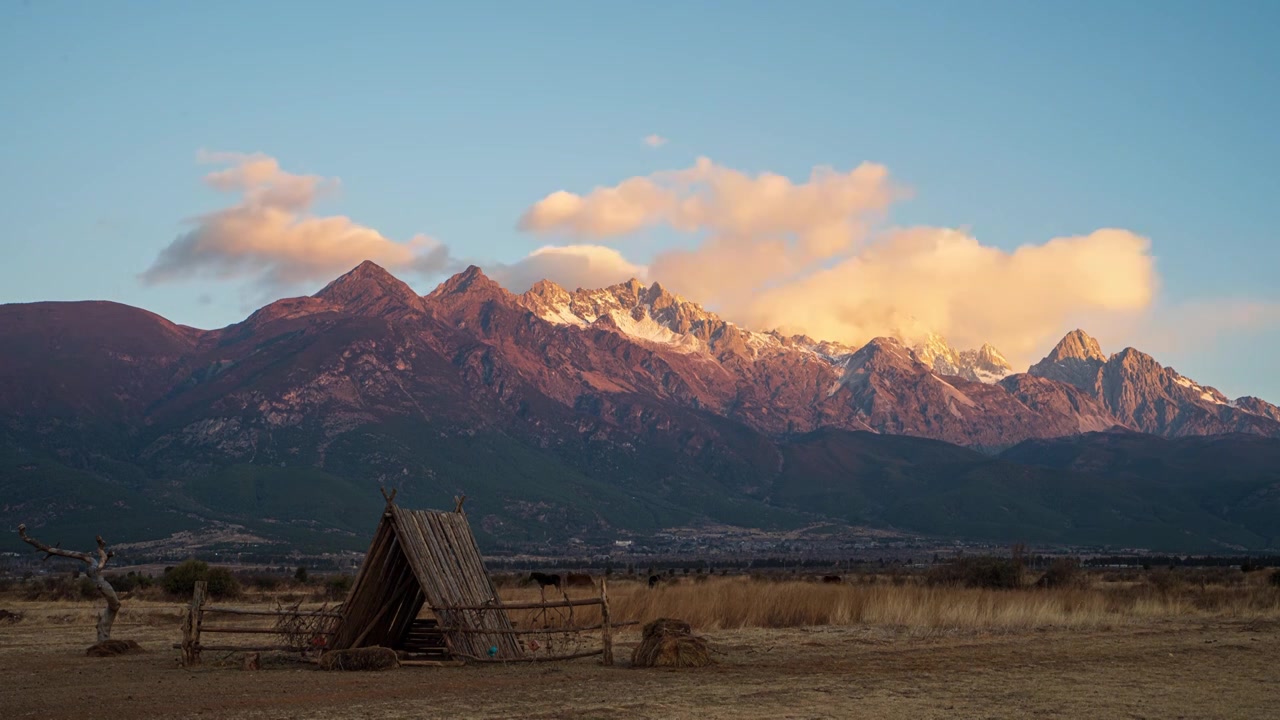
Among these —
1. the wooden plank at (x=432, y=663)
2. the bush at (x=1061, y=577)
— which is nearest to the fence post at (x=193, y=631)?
the wooden plank at (x=432, y=663)

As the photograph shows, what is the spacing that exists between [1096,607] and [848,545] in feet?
543

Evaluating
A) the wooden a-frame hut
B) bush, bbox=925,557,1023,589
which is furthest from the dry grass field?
bush, bbox=925,557,1023,589

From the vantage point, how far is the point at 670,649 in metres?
24.2

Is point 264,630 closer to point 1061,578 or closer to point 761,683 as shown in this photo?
point 761,683

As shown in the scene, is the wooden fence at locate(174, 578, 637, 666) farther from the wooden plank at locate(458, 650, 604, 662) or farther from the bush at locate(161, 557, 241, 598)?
the bush at locate(161, 557, 241, 598)

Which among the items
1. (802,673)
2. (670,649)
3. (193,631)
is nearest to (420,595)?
(193,631)

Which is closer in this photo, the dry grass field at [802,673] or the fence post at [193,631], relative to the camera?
the dry grass field at [802,673]

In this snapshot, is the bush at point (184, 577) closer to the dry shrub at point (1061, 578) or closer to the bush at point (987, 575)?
the bush at point (987, 575)

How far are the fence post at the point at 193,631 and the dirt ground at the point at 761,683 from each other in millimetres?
495

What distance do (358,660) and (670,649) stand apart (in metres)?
5.84

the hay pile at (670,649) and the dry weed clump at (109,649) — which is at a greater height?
the hay pile at (670,649)

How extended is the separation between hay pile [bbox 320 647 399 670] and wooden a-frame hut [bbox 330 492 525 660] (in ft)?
2.67

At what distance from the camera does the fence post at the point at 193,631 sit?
25.3m

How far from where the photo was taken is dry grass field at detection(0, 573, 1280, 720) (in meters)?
19.1
